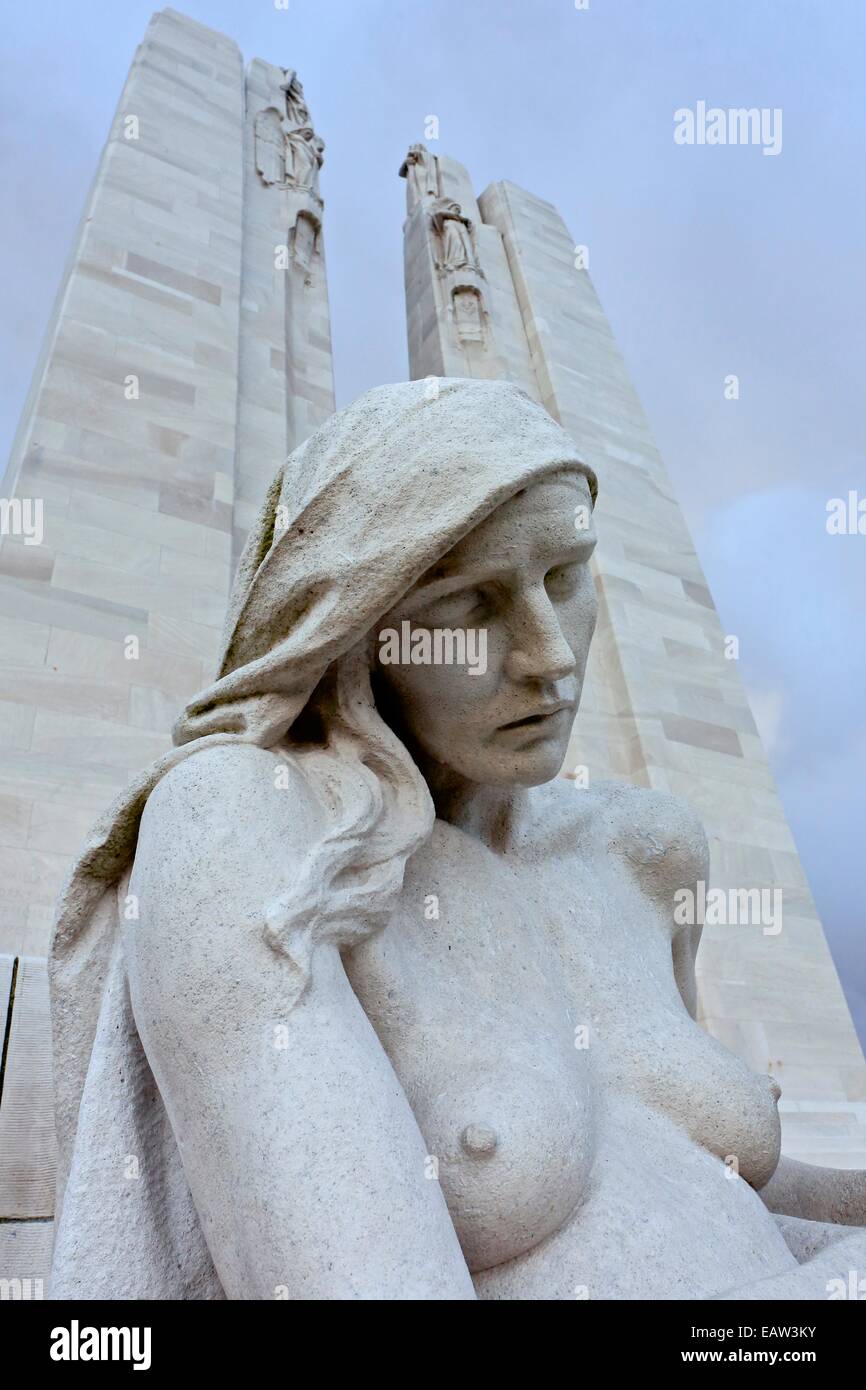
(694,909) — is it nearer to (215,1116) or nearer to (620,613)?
(215,1116)

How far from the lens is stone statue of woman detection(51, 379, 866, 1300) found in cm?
125

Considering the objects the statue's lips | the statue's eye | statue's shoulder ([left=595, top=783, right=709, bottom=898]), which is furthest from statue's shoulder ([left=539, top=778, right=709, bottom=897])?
the statue's eye

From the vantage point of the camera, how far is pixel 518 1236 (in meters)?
1.38

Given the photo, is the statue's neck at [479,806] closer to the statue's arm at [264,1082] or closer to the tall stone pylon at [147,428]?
the statue's arm at [264,1082]

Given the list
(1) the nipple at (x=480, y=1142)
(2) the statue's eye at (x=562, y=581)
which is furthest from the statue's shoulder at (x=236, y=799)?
(2) the statue's eye at (x=562, y=581)

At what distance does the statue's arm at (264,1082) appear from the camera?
1.15 m

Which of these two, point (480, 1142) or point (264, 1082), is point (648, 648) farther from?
point (264, 1082)

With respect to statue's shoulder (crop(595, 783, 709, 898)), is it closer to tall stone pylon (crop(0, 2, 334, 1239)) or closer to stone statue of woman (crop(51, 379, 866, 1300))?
stone statue of woman (crop(51, 379, 866, 1300))

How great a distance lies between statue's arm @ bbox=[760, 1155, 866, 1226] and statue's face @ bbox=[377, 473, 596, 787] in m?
1.05

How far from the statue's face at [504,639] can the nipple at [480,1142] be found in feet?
2.06

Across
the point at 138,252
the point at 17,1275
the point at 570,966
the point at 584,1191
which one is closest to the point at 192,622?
the point at 138,252

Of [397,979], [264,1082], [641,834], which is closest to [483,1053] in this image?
[397,979]

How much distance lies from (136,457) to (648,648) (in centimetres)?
408

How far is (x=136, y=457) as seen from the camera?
6.13m
